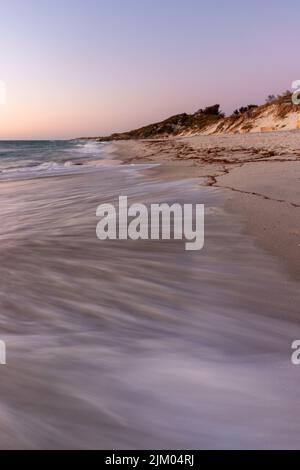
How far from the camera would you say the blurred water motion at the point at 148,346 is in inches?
47.3

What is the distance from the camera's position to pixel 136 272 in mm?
2633

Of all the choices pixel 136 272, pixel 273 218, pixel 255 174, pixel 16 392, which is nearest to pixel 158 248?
pixel 136 272

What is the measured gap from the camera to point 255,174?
→ 19.9ft

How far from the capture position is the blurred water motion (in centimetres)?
120

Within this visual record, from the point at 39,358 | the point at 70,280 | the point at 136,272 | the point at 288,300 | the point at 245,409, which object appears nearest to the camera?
the point at 245,409

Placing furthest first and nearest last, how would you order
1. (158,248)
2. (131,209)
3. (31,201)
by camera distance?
(31,201), (131,209), (158,248)

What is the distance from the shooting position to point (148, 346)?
168cm

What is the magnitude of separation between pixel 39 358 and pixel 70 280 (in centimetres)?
89

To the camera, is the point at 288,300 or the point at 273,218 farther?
the point at 273,218

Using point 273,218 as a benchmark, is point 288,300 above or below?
below

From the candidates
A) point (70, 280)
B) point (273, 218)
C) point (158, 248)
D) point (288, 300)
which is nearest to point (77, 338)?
point (70, 280)

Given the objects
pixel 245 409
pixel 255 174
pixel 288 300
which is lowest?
pixel 245 409

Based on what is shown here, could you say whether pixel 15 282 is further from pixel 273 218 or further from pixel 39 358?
pixel 273 218

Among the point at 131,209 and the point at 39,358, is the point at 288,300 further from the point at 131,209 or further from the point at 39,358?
the point at 131,209
